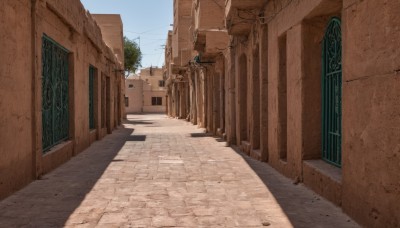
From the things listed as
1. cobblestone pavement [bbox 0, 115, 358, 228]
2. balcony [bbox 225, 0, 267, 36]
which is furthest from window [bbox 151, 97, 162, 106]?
cobblestone pavement [bbox 0, 115, 358, 228]

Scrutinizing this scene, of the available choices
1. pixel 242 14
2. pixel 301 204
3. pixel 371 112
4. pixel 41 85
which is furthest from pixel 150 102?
pixel 371 112

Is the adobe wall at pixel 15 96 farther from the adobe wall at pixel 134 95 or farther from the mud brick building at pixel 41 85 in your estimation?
the adobe wall at pixel 134 95

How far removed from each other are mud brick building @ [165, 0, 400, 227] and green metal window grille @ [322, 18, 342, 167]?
0.05ft

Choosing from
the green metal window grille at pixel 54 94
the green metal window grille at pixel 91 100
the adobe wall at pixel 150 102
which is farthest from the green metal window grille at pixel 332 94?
the adobe wall at pixel 150 102

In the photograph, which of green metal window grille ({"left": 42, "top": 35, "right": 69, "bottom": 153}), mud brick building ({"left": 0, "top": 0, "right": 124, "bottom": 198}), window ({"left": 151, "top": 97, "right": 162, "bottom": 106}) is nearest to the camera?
mud brick building ({"left": 0, "top": 0, "right": 124, "bottom": 198})

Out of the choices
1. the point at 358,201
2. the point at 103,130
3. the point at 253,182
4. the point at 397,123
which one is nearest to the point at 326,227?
the point at 358,201

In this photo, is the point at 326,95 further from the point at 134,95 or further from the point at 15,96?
the point at 134,95

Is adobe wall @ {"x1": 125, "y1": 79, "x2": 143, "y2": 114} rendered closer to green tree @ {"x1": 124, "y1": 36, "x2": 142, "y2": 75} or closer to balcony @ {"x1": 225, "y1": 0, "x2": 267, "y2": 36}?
green tree @ {"x1": 124, "y1": 36, "x2": 142, "y2": 75}

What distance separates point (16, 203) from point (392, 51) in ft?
15.0

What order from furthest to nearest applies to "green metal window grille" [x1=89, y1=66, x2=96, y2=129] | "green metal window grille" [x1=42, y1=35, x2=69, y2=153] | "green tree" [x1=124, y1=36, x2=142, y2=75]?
1. "green tree" [x1=124, y1=36, x2=142, y2=75]
2. "green metal window grille" [x1=89, y1=66, x2=96, y2=129]
3. "green metal window grille" [x1=42, y1=35, x2=69, y2=153]

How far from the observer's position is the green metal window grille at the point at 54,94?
27.9 ft

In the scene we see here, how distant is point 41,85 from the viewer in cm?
779

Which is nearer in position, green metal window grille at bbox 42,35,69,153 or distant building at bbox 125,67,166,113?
green metal window grille at bbox 42,35,69,153

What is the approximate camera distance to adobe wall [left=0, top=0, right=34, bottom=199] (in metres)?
5.79
